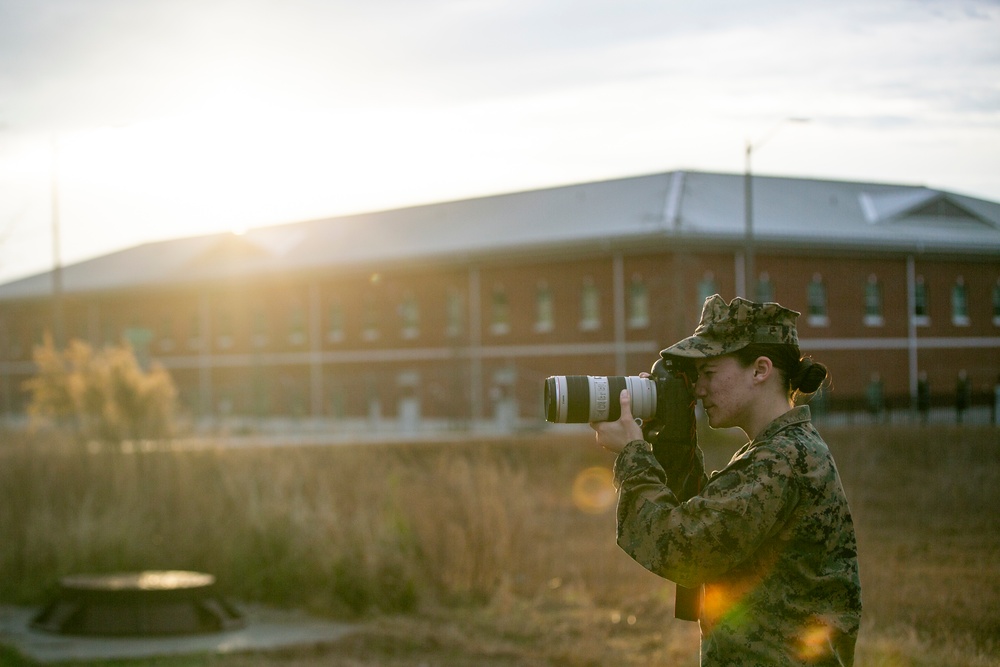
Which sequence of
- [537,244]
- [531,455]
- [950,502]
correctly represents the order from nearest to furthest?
[950,502]
[531,455]
[537,244]

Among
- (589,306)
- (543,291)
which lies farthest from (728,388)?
(543,291)

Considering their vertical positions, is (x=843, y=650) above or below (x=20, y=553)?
above

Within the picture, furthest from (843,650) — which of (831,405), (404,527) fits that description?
(831,405)

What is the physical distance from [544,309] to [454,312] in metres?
4.08

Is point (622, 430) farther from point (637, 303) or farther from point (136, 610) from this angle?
point (637, 303)

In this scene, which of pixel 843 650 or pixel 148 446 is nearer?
pixel 843 650

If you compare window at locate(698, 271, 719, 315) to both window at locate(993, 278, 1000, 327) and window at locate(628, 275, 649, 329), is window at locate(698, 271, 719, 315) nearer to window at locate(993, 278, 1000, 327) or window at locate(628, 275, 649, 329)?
window at locate(628, 275, 649, 329)

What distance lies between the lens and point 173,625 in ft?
36.8

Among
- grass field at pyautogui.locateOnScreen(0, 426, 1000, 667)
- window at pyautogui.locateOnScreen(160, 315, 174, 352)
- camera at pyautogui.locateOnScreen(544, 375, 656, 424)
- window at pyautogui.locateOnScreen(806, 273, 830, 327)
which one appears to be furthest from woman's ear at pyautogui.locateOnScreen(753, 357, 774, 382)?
window at pyautogui.locateOnScreen(160, 315, 174, 352)

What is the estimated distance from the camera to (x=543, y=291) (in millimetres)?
44719

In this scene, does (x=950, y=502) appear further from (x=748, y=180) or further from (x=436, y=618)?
(x=748, y=180)

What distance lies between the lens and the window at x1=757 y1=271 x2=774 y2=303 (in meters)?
41.1

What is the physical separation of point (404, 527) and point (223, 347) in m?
→ 45.0

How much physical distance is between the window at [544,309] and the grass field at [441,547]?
89.3ft
